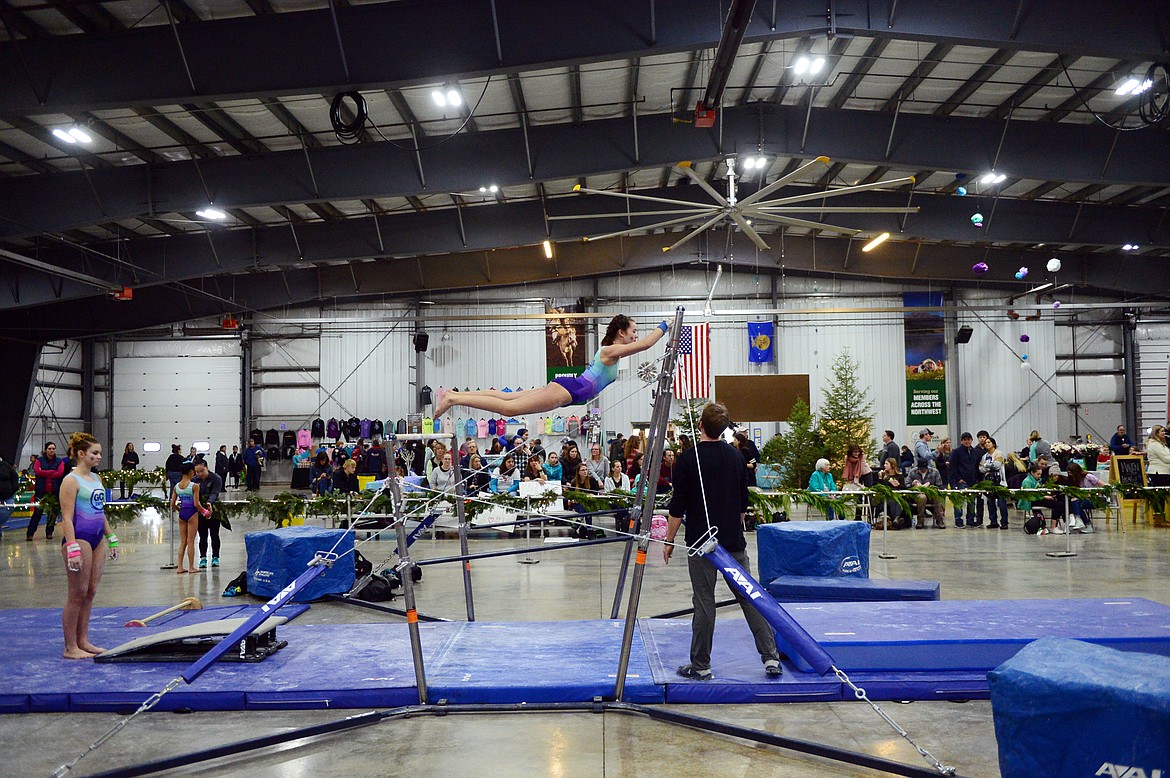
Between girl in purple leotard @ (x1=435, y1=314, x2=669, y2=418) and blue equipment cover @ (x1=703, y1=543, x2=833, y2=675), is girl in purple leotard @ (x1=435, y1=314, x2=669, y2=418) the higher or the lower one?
the higher one

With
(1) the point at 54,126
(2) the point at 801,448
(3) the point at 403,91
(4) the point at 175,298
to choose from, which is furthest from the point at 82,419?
(2) the point at 801,448

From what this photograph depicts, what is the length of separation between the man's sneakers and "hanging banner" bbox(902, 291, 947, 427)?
20.0 m

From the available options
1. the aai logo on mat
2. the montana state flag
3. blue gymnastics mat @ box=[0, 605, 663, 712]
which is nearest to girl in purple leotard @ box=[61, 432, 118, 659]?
blue gymnastics mat @ box=[0, 605, 663, 712]

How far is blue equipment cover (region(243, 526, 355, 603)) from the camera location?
7973 mm

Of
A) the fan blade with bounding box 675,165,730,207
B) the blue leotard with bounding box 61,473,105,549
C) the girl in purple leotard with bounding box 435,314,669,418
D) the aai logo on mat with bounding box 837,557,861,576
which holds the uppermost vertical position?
the fan blade with bounding box 675,165,730,207

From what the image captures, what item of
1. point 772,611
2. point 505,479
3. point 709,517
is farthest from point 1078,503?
point 772,611

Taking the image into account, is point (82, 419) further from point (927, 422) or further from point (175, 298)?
point (927, 422)

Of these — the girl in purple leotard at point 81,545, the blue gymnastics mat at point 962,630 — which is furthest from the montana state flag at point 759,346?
the girl in purple leotard at point 81,545

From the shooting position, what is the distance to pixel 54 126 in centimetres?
1150

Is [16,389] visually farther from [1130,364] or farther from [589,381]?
[1130,364]

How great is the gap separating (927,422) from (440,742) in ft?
70.5

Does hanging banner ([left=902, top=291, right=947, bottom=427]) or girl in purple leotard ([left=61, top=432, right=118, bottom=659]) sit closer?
girl in purple leotard ([left=61, top=432, right=118, bottom=659])

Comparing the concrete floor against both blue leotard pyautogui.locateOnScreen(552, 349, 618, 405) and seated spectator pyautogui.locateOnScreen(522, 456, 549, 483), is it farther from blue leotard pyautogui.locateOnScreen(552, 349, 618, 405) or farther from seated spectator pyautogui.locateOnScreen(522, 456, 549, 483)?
seated spectator pyautogui.locateOnScreen(522, 456, 549, 483)

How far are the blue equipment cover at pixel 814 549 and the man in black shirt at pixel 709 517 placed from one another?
2.04m
